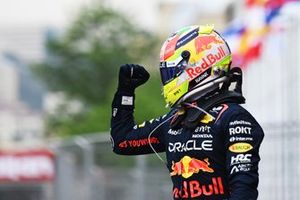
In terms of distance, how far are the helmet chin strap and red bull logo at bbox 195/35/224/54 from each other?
17 cm

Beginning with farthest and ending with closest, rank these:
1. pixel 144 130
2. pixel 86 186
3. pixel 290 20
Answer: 1. pixel 86 186
2. pixel 290 20
3. pixel 144 130

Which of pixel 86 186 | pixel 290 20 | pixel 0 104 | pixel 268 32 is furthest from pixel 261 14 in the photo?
pixel 0 104

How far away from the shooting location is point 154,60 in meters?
73.7

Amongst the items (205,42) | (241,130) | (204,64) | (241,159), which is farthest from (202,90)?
(241,159)

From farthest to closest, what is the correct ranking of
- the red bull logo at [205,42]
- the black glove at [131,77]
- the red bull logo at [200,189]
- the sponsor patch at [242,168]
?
the black glove at [131,77] → the red bull logo at [205,42] → the red bull logo at [200,189] → the sponsor patch at [242,168]

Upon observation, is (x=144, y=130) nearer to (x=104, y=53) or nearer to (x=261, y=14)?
(x=261, y=14)

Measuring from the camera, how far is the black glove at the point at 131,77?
6.68 meters

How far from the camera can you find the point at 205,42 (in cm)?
625

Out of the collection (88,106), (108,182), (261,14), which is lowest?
(108,182)

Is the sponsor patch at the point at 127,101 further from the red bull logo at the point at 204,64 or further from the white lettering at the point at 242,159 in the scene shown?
the white lettering at the point at 242,159

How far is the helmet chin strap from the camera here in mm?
6191

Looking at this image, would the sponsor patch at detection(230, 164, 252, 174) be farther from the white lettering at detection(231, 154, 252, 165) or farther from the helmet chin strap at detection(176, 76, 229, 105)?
the helmet chin strap at detection(176, 76, 229, 105)

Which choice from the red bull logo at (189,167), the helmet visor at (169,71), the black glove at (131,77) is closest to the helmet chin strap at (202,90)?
the helmet visor at (169,71)

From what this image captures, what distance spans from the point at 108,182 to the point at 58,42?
170ft
